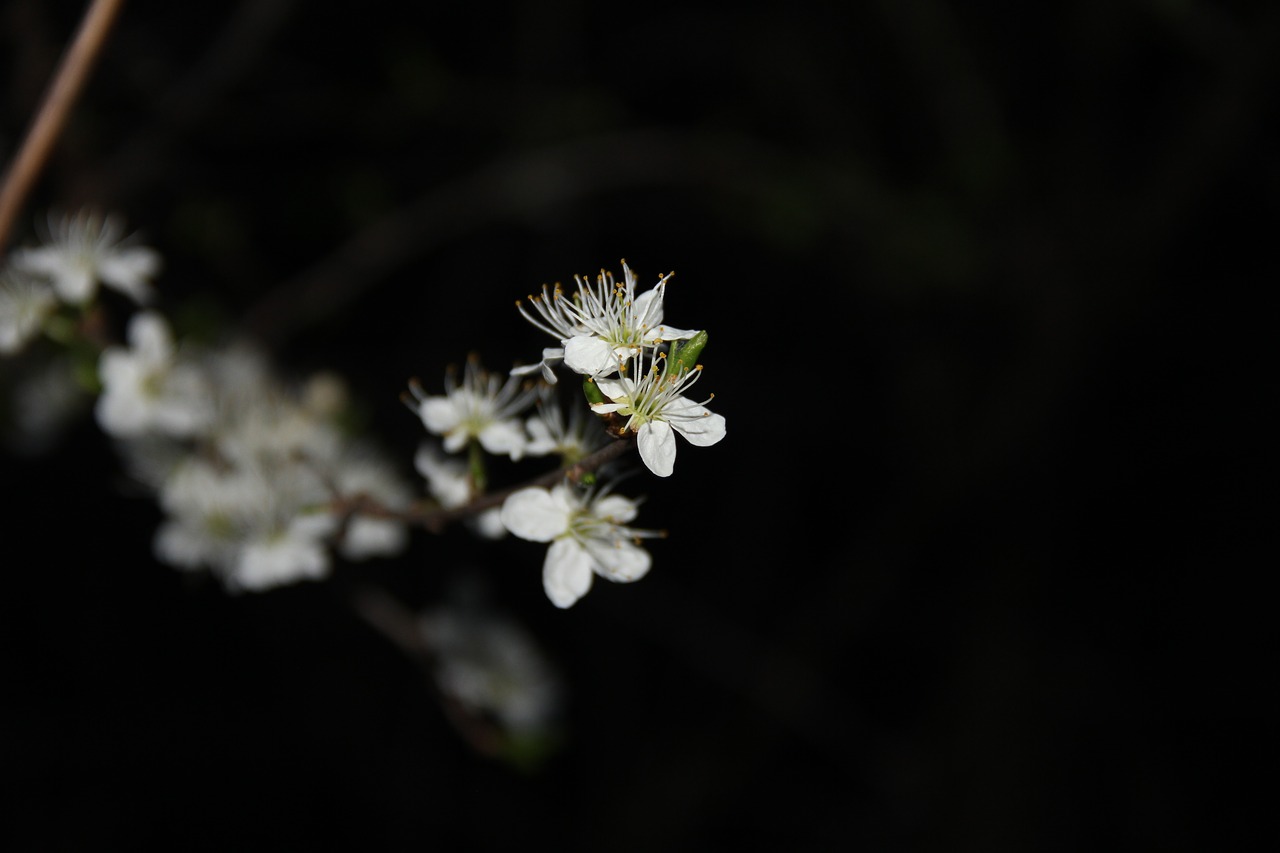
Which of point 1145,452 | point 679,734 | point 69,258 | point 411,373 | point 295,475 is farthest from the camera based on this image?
point 1145,452

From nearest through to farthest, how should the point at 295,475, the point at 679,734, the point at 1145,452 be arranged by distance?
the point at 295,475 → the point at 679,734 → the point at 1145,452

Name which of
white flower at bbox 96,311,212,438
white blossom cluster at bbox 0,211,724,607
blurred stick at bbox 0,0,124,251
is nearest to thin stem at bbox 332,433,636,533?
white blossom cluster at bbox 0,211,724,607

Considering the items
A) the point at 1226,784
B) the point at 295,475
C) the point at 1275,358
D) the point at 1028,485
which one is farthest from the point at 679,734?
the point at 1275,358

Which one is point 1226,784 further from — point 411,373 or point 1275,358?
point 411,373

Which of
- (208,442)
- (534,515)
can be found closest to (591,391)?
(534,515)

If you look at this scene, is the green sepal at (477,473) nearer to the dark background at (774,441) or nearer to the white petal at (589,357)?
the white petal at (589,357)

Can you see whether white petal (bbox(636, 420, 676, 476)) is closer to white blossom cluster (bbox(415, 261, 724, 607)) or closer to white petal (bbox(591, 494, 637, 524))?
white blossom cluster (bbox(415, 261, 724, 607))
